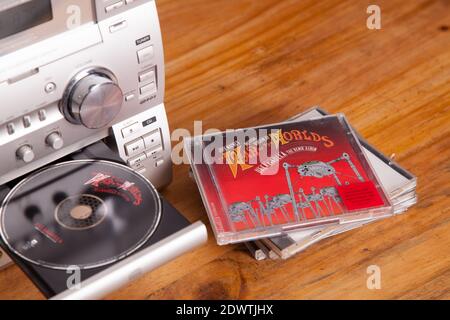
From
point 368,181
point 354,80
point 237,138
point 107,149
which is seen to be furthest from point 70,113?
point 354,80

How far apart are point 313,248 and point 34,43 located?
38 centimetres

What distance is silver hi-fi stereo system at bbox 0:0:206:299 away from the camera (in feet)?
2.65

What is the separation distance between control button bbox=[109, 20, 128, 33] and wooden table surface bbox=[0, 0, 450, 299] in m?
0.24

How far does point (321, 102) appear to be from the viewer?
1.17m

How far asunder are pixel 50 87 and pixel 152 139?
0.55ft

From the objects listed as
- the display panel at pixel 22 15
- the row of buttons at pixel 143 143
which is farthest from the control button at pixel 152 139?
the display panel at pixel 22 15

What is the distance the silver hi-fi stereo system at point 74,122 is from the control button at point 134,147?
2 cm

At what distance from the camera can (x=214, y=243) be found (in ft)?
3.26

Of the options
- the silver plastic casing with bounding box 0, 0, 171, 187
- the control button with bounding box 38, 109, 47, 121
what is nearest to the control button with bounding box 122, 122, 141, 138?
the silver plastic casing with bounding box 0, 0, 171, 187

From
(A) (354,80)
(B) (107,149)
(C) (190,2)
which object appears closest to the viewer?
(B) (107,149)

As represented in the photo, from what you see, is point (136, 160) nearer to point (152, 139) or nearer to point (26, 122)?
point (152, 139)

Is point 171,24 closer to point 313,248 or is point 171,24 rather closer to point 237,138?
point 237,138

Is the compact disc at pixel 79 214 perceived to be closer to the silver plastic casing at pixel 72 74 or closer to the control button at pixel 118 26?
the silver plastic casing at pixel 72 74

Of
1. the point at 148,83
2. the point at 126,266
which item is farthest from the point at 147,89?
the point at 126,266
